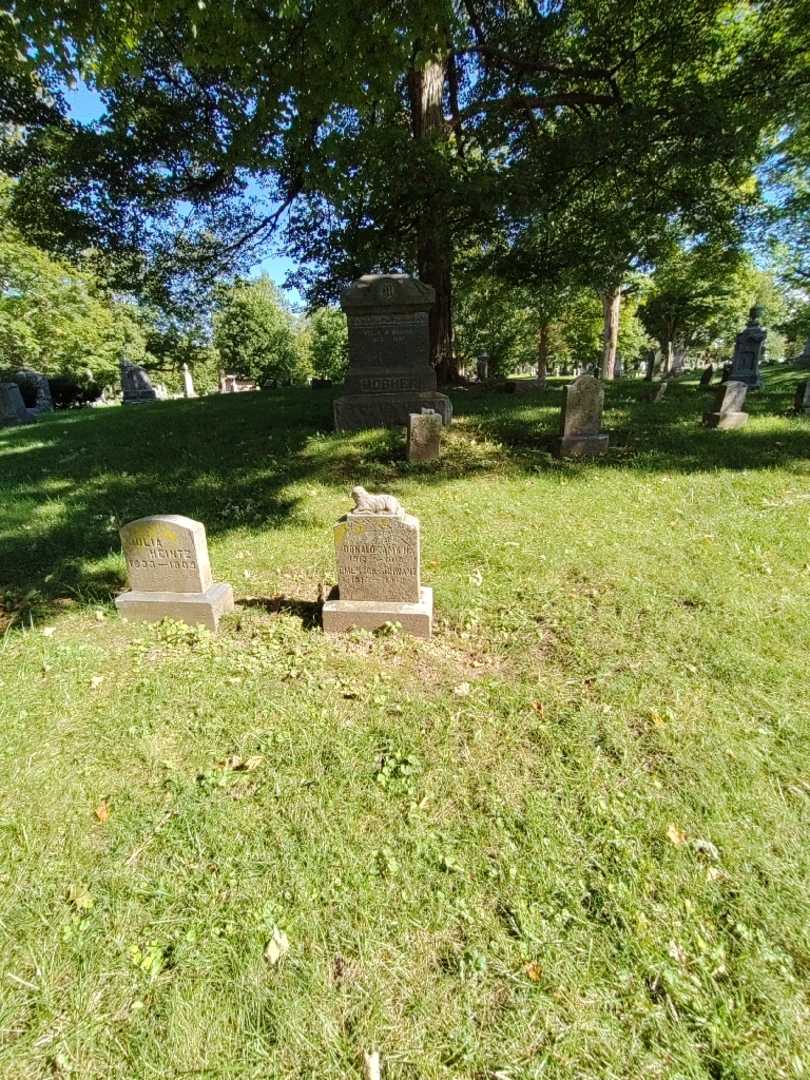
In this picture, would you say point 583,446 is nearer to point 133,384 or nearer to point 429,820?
point 429,820

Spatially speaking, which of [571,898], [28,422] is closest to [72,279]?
[28,422]

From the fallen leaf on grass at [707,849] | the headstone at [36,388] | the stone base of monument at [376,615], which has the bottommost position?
the fallen leaf on grass at [707,849]

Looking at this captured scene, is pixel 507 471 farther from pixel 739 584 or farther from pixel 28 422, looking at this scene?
pixel 28 422

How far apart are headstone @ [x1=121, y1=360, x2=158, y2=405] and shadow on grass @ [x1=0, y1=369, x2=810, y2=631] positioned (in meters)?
9.83

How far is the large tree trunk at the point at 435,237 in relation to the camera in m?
9.73

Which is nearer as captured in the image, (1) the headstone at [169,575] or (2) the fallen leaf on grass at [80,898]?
(2) the fallen leaf on grass at [80,898]

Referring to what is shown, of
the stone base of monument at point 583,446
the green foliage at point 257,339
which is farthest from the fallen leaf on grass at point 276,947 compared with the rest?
the green foliage at point 257,339

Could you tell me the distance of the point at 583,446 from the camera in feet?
25.4

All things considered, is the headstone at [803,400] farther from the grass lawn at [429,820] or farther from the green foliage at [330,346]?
the green foliage at [330,346]

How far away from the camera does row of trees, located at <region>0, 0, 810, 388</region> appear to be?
894cm

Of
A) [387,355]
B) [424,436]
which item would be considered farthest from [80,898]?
[387,355]

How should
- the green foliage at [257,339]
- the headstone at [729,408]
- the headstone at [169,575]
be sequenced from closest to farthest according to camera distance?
the headstone at [169,575]
the headstone at [729,408]
the green foliage at [257,339]

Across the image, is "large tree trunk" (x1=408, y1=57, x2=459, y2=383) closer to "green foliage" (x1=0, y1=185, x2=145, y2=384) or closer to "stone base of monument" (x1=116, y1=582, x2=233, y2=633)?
"stone base of monument" (x1=116, y1=582, x2=233, y2=633)

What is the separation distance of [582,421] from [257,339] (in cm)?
3777
